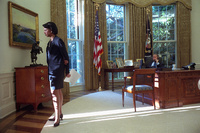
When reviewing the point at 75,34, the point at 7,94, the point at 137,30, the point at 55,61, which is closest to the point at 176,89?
the point at 55,61

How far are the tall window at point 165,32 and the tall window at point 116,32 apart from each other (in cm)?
148

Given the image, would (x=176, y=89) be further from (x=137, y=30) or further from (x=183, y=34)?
(x=183, y=34)

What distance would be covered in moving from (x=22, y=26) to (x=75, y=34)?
2730 millimetres

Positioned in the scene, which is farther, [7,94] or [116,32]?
[116,32]

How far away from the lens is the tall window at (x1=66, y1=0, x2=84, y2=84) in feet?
20.9

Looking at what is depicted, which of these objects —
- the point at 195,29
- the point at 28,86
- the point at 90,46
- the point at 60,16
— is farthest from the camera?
the point at 195,29

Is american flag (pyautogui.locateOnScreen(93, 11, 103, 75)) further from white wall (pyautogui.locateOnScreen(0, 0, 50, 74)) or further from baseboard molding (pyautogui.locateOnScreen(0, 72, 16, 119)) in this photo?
baseboard molding (pyautogui.locateOnScreen(0, 72, 16, 119))

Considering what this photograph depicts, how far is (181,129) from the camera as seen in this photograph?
248cm

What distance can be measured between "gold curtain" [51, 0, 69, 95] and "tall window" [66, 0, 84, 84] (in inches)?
22.0

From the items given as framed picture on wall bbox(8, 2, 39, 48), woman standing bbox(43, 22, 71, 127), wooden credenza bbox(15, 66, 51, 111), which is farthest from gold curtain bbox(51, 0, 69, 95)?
woman standing bbox(43, 22, 71, 127)

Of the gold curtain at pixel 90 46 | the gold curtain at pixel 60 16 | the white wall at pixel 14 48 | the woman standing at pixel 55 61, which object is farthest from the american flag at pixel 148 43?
the woman standing at pixel 55 61

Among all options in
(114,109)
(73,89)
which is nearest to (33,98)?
(114,109)

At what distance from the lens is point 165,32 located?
7891 mm

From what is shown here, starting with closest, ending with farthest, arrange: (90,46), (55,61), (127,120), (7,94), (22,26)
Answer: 1. (55,61)
2. (127,120)
3. (7,94)
4. (22,26)
5. (90,46)
